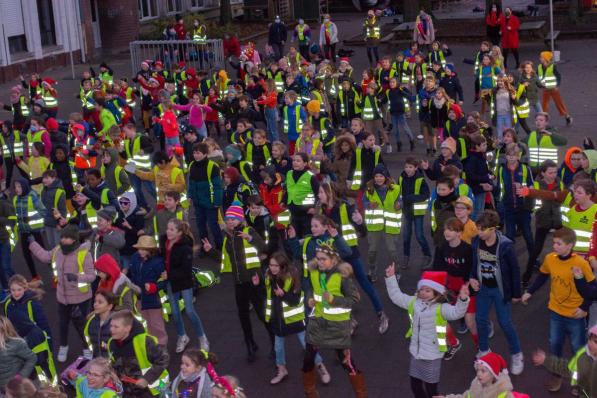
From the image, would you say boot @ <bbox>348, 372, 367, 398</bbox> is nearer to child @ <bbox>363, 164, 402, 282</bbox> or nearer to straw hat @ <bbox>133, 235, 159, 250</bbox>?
straw hat @ <bbox>133, 235, 159, 250</bbox>

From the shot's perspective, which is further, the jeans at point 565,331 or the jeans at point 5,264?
the jeans at point 5,264

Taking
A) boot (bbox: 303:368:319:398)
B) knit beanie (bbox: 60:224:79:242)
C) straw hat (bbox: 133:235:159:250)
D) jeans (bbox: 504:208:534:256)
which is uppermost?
knit beanie (bbox: 60:224:79:242)

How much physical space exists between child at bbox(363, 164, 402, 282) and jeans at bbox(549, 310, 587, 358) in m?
3.30

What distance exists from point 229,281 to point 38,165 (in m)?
3.75

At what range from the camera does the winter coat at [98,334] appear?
8461mm

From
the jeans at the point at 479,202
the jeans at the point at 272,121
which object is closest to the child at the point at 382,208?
the jeans at the point at 479,202

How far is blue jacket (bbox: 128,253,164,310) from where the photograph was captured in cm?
981

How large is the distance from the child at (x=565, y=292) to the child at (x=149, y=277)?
382 centimetres

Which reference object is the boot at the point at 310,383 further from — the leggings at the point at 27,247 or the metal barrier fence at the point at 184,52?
the metal barrier fence at the point at 184,52

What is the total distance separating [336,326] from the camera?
28.0 feet

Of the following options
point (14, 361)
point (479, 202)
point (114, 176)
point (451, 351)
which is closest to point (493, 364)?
point (451, 351)

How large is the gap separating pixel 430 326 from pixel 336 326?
3.04ft

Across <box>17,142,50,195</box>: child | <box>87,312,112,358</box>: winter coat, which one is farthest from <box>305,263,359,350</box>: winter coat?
<box>17,142,50,195</box>: child

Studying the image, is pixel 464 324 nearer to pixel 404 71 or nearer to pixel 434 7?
pixel 404 71
